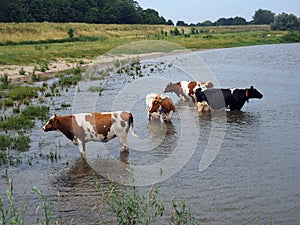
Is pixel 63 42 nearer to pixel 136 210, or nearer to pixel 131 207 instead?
pixel 136 210

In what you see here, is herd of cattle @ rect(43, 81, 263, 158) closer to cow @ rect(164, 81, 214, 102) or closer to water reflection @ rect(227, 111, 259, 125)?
cow @ rect(164, 81, 214, 102)

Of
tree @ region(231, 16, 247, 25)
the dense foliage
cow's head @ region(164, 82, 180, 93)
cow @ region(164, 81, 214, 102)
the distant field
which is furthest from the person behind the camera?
tree @ region(231, 16, 247, 25)

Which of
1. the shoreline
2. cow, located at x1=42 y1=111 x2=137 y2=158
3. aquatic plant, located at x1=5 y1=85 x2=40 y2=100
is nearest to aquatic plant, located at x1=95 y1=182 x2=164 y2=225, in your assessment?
cow, located at x1=42 y1=111 x2=137 y2=158

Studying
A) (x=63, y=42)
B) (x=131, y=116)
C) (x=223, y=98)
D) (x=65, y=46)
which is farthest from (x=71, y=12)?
(x=131, y=116)

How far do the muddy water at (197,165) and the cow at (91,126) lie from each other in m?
0.51

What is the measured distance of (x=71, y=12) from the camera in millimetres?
89688

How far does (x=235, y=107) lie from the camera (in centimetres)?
1636

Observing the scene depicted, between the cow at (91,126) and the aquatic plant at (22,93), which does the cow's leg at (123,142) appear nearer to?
the cow at (91,126)

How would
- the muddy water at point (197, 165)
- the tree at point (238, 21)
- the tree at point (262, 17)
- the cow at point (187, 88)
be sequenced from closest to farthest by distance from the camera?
the muddy water at point (197, 165) → the cow at point (187, 88) → the tree at point (238, 21) → the tree at point (262, 17)

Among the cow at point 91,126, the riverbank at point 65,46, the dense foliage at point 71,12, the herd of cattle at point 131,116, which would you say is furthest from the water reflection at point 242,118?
the dense foliage at point 71,12

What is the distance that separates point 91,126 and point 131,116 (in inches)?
41.5

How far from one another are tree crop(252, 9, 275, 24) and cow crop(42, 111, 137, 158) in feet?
594

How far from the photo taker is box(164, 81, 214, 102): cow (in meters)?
18.4

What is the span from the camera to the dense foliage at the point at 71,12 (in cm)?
7288
